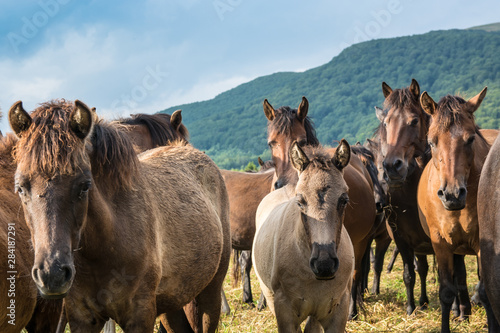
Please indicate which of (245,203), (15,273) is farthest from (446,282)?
(15,273)

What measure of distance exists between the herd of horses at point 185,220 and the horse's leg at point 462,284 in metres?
0.02

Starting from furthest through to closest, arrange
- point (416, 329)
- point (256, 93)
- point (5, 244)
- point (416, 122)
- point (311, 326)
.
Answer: point (256, 93), point (416, 122), point (416, 329), point (311, 326), point (5, 244)

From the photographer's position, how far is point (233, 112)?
116 meters

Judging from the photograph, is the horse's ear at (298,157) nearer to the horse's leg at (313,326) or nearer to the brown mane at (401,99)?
the horse's leg at (313,326)

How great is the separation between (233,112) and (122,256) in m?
114

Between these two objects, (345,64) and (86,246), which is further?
(345,64)

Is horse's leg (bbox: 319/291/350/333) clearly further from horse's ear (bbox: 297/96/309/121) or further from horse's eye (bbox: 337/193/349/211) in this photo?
horse's ear (bbox: 297/96/309/121)

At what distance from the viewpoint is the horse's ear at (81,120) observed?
2787 mm

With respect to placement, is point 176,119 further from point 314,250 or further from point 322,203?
point 314,250

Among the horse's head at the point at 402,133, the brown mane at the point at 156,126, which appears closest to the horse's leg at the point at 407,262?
the horse's head at the point at 402,133

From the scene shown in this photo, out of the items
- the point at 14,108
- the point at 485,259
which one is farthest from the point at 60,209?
the point at 485,259

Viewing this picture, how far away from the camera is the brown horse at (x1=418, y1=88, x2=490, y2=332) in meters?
5.02

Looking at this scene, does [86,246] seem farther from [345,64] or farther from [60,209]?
[345,64]

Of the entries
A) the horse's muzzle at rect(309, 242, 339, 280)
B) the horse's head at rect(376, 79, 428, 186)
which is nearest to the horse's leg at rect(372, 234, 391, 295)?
the horse's head at rect(376, 79, 428, 186)
